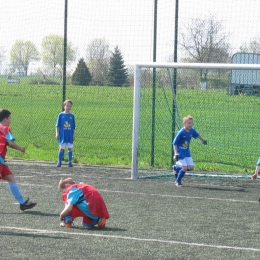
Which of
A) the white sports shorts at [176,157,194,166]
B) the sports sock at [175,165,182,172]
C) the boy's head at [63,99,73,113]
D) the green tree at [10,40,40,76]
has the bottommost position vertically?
the sports sock at [175,165,182,172]

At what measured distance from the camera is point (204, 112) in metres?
17.3

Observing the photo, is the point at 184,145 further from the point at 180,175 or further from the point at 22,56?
the point at 22,56

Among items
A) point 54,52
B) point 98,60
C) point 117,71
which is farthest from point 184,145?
point 54,52

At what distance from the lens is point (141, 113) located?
54.7ft

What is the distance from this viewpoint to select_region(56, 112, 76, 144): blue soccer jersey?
1802cm

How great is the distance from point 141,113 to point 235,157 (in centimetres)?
247

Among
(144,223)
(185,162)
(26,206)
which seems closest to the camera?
(144,223)

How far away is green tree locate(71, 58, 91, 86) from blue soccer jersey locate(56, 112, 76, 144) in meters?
1.50

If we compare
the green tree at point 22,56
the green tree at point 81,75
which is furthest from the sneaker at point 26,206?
the green tree at point 22,56

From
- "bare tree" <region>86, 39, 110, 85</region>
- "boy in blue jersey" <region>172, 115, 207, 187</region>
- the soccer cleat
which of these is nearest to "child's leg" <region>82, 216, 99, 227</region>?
the soccer cleat

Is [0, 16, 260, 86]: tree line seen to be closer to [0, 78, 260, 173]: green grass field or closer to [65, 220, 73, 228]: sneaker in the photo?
[0, 78, 260, 173]: green grass field

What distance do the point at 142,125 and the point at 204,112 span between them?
60.9 inches

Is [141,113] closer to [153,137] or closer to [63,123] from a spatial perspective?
[153,137]

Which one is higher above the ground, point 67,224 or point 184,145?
point 184,145
